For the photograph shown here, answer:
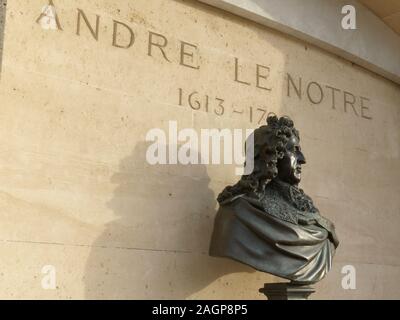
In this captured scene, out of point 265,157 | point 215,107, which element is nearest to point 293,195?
point 265,157

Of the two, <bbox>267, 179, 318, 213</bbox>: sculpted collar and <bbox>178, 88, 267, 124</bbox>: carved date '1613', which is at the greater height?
<bbox>178, 88, 267, 124</bbox>: carved date '1613'

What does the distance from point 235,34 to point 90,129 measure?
5.37 ft

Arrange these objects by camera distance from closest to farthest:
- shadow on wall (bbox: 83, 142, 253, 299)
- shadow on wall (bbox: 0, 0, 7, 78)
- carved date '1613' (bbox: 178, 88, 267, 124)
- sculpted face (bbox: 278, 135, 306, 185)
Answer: shadow on wall (bbox: 0, 0, 7, 78) < shadow on wall (bbox: 83, 142, 253, 299) < sculpted face (bbox: 278, 135, 306, 185) < carved date '1613' (bbox: 178, 88, 267, 124)

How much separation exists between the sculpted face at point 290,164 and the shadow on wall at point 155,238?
0.64 meters

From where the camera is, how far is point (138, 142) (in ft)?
14.2

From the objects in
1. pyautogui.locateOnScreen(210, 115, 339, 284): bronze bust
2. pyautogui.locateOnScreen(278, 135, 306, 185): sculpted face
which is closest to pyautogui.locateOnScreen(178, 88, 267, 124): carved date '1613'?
pyautogui.locateOnScreen(210, 115, 339, 284): bronze bust

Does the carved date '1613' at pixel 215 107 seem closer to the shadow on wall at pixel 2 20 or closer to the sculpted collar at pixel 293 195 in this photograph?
the sculpted collar at pixel 293 195

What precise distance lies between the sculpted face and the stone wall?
607 millimetres

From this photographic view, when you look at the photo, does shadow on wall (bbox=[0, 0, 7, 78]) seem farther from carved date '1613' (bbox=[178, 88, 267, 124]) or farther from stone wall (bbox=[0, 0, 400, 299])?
carved date '1613' (bbox=[178, 88, 267, 124])

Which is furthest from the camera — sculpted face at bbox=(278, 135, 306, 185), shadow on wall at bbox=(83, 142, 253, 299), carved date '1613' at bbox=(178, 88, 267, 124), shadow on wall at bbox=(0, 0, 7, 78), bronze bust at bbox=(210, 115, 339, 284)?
carved date '1613' at bbox=(178, 88, 267, 124)

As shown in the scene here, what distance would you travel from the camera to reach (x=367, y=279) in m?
5.52

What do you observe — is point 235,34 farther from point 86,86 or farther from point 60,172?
point 60,172

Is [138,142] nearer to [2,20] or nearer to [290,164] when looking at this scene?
[290,164]

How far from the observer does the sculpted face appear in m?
4.20
